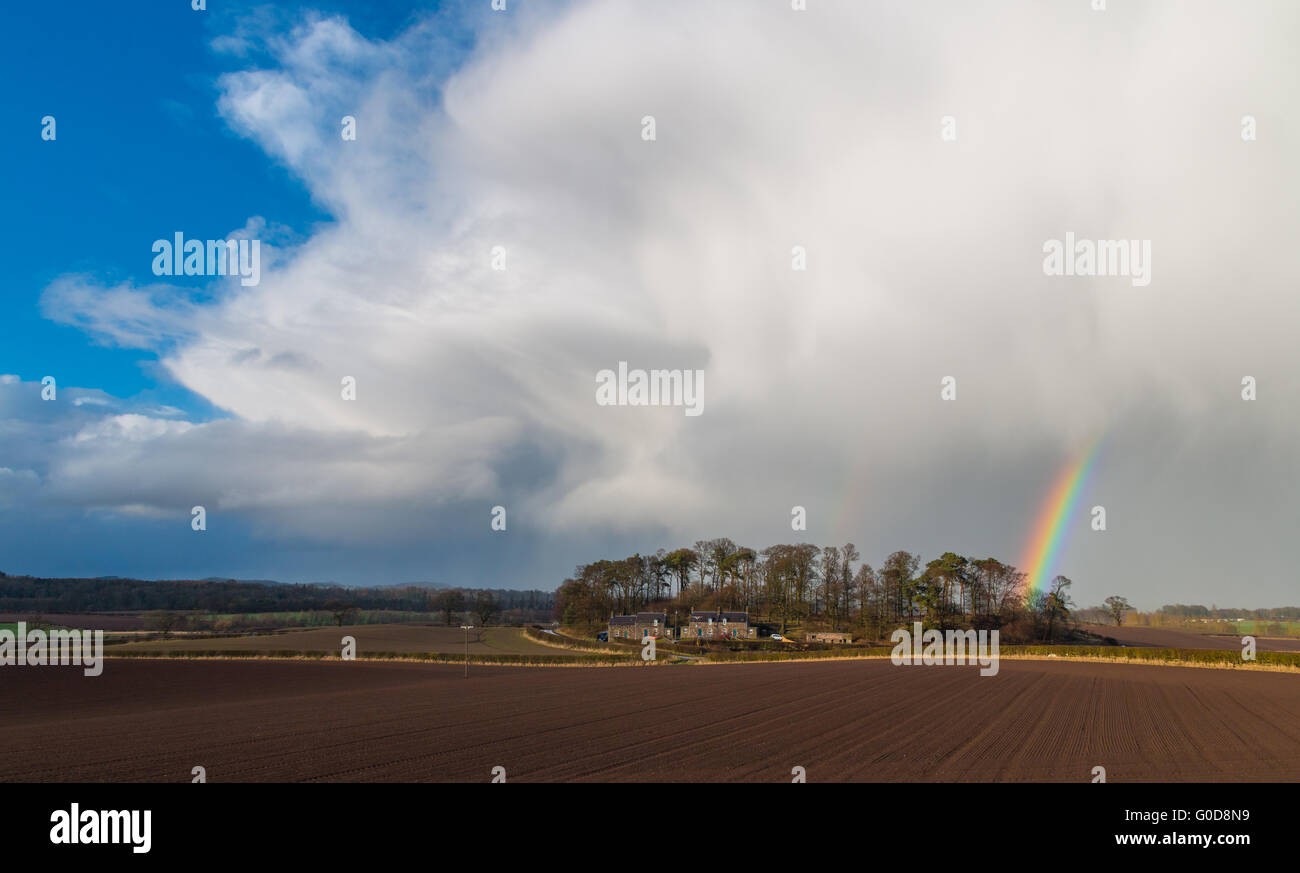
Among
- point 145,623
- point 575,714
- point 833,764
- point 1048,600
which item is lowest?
point 145,623

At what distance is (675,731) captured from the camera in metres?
27.0

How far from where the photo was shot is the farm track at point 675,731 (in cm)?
2025

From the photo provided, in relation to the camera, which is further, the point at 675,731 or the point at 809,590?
the point at 809,590

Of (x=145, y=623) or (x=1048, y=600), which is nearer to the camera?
(x=1048, y=600)

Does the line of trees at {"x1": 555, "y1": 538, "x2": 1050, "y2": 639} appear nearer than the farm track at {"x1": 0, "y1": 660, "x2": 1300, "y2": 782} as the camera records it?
No

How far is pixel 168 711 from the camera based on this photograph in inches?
1517

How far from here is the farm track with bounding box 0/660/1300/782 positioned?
66.4 feet

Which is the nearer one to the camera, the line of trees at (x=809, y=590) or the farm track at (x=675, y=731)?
the farm track at (x=675, y=731)
